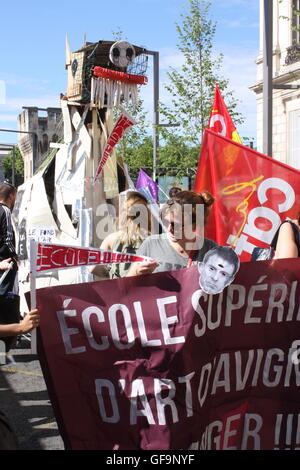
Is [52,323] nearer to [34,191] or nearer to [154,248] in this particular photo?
[154,248]

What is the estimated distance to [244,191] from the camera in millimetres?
4953

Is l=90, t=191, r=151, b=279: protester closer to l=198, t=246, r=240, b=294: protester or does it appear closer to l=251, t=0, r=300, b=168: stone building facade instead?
l=198, t=246, r=240, b=294: protester

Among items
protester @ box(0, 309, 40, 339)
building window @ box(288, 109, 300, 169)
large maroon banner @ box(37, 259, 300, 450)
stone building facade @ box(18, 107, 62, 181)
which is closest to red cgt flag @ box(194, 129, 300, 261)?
large maroon banner @ box(37, 259, 300, 450)

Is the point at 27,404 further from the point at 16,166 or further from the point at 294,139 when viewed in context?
the point at 16,166

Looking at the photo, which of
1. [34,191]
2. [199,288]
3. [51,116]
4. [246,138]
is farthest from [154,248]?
[51,116]

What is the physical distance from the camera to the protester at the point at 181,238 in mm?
3769

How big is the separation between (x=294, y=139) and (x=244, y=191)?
19.2 meters

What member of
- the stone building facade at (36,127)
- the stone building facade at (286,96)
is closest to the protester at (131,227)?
the stone building facade at (286,96)

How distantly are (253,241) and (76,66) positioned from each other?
4158 millimetres

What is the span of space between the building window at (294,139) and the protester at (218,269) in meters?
20.7

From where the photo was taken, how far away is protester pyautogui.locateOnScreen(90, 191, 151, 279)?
4.89 meters

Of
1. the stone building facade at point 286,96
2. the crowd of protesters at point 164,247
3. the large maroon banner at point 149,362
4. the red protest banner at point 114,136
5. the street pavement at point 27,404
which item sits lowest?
the street pavement at point 27,404

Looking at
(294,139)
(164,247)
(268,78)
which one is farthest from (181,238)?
(294,139)

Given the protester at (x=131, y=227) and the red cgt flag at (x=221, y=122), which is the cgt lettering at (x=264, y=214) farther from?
the red cgt flag at (x=221, y=122)
